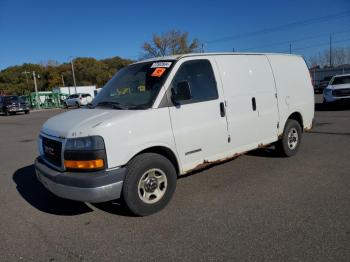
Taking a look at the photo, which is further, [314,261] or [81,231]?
[81,231]

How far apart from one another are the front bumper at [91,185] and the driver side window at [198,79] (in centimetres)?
141

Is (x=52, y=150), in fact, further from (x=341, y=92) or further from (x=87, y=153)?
(x=341, y=92)

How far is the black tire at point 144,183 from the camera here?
4.02 meters

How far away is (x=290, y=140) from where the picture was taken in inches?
263

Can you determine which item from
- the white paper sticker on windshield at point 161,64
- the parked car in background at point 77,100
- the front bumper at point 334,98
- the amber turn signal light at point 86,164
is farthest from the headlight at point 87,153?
the parked car in background at point 77,100

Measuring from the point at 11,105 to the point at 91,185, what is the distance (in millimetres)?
30501

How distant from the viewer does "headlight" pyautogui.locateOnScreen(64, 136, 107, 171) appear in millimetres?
3805

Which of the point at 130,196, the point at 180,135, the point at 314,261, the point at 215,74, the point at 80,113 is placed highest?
the point at 215,74

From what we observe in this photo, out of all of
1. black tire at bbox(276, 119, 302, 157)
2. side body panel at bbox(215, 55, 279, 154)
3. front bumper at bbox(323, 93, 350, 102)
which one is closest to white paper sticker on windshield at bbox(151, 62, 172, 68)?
side body panel at bbox(215, 55, 279, 154)

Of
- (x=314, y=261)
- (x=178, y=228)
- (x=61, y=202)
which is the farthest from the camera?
(x=61, y=202)

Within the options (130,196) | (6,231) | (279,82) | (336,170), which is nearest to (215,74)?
(279,82)

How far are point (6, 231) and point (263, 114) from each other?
4.24 meters

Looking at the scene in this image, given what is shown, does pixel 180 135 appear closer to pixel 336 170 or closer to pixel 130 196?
pixel 130 196

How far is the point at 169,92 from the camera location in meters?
4.47
